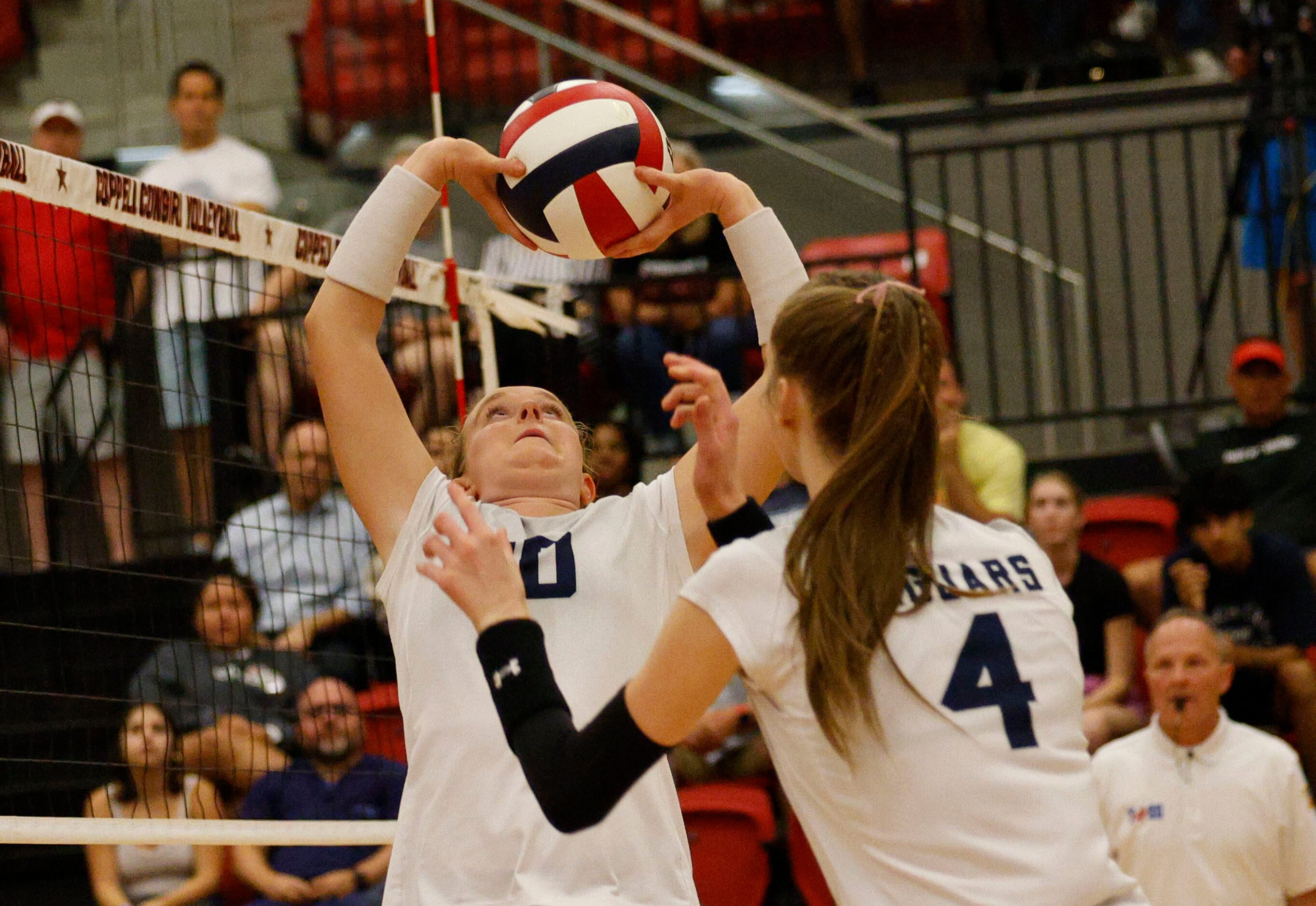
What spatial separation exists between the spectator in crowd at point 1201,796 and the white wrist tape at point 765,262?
2.96 metres

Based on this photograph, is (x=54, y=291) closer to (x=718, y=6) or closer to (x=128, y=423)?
(x=128, y=423)

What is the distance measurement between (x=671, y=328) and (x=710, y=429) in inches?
227

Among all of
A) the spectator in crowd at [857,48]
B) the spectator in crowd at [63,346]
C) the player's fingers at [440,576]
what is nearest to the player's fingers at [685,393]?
the player's fingers at [440,576]

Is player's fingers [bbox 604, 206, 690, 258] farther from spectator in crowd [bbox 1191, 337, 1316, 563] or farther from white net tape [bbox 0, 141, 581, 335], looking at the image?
spectator in crowd [bbox 1191, 337, 1316, 563]

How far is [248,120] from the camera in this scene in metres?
10.7

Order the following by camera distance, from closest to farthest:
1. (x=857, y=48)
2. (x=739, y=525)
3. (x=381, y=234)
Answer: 1. (x=739, y=525)
2. (x=381, y=234)
3. (x=857, y=48)

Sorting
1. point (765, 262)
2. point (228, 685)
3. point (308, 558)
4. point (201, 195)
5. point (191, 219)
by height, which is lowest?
point (228, 685)

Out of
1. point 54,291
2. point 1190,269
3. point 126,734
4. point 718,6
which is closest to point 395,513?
point 126,734

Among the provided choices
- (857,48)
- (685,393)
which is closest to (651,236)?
(685,393)

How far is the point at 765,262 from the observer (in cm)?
312

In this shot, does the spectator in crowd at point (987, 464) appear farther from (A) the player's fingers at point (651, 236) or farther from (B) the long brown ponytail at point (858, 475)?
(B) the long brown ponytail at point (858, 475)

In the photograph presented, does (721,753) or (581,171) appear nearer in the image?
(581,171)

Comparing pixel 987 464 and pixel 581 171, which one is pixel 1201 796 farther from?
pixel 581 171

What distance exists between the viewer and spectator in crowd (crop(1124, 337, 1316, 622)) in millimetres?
7211
